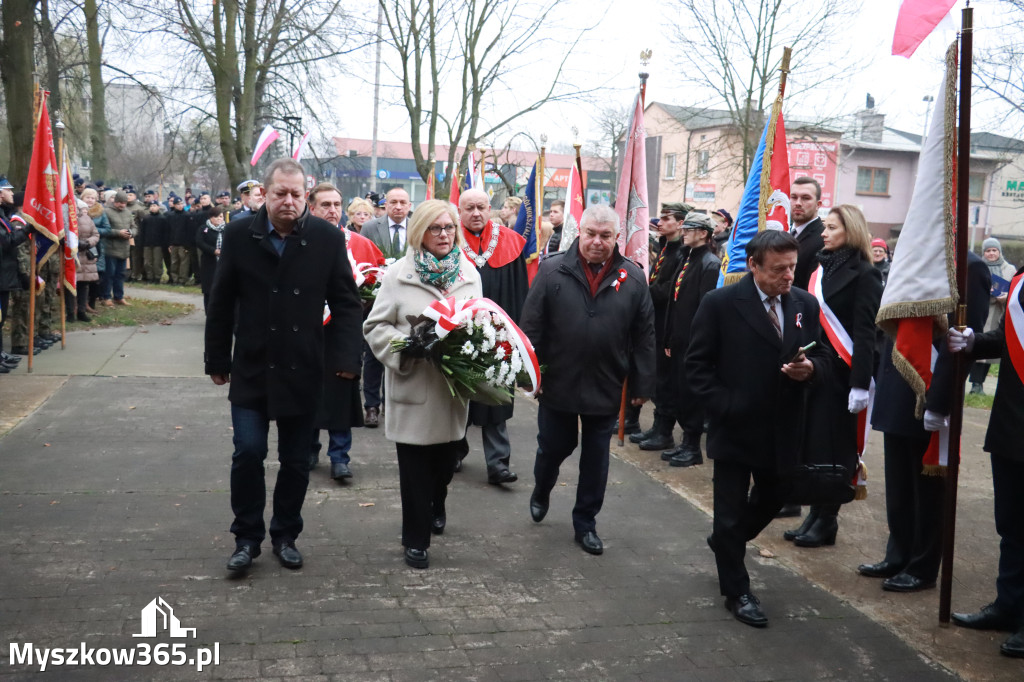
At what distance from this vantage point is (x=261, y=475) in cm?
525

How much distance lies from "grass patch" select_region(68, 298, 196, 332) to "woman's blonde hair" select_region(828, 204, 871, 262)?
12.2 metres

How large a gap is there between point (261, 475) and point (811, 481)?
287 cm

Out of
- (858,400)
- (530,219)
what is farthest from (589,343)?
(530,219)

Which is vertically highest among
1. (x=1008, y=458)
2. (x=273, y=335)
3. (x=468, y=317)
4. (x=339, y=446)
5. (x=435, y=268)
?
(x=435, y=268)

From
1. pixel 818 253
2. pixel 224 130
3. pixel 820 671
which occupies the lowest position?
pixel 820 671

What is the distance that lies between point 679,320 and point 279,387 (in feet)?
13.8

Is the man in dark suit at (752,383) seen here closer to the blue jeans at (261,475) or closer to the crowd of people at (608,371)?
the crowd of people at (608,371)

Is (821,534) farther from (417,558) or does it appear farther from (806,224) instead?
(417,558)

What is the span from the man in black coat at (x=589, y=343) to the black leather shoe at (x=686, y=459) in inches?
87.7

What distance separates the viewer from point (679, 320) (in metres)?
8.28

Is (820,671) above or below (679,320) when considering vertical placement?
below

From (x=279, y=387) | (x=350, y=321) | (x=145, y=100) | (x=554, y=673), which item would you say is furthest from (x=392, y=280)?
(x=145, y=100)

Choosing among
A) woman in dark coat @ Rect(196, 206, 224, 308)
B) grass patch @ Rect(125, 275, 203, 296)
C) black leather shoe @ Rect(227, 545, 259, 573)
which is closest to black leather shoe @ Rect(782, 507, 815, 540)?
black leather shoe @ Rect(227, 545, 259, 573)

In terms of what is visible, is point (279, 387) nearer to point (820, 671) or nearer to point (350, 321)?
point (350, 321)
